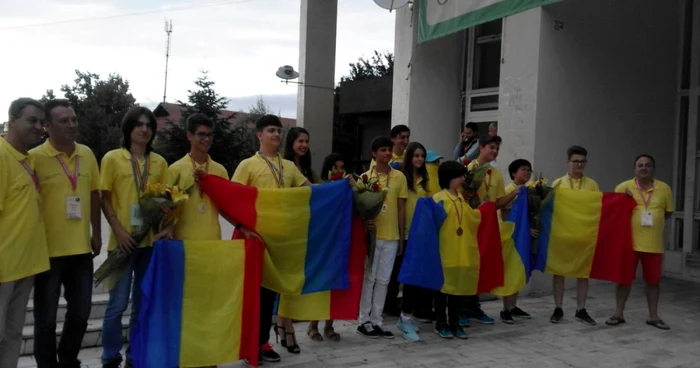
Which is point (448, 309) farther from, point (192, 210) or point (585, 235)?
point (192, 210)

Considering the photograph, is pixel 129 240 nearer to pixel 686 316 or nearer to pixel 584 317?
pixel 584 317

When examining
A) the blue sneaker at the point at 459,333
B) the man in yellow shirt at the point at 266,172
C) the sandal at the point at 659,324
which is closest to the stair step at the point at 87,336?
the man in yellow shirt at the point at 266,172

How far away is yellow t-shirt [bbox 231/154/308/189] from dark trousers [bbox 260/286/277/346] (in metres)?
0.85

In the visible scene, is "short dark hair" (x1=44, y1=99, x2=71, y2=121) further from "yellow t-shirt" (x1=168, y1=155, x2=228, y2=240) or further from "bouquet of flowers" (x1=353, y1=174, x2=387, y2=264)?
"bouquet of flowers" (x1=353, y1=174, x2=387, y2=264)

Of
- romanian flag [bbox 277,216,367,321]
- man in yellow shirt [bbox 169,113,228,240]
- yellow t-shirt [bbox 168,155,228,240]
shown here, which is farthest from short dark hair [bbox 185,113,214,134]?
romanian flag [bbox 277,216,367,321]

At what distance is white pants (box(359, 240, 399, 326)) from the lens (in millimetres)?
5852

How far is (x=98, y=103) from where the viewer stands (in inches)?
1585

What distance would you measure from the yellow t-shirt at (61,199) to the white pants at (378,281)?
2.61 m

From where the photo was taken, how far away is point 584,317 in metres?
6.72

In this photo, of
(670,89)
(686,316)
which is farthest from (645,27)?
(686,316)

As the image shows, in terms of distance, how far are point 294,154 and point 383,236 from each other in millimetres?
1130

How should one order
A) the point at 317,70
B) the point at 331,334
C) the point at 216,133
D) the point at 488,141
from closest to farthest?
the point at 331,334 < the point at 488,141 < the point at 317,70 < the point at 216,133

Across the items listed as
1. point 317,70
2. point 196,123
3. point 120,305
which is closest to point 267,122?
point 196,123

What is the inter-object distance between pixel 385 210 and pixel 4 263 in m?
3.15
